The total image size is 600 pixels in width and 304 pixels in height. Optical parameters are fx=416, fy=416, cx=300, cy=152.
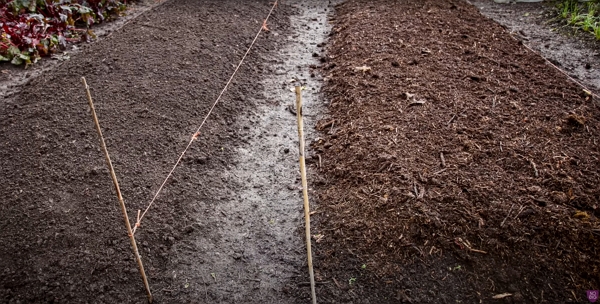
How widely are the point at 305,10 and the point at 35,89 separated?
146 inches

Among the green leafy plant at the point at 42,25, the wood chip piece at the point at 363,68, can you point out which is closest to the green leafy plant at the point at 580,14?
the wood chip piece at the point at 363,68

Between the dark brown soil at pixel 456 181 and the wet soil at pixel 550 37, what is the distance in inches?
15.7

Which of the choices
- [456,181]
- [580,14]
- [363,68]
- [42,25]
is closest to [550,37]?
[580,14]

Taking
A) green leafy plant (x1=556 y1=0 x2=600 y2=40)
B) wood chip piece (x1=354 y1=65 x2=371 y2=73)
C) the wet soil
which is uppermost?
green leafy plant (x1=556 y1=0 x2=600 y2=40)

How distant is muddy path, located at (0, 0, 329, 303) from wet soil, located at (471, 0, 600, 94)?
2.49 meters

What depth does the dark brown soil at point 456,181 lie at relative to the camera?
84.4 inches

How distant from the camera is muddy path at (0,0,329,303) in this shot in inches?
88.6

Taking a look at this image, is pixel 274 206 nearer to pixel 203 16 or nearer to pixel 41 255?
pixel 41 255

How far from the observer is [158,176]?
286 cm

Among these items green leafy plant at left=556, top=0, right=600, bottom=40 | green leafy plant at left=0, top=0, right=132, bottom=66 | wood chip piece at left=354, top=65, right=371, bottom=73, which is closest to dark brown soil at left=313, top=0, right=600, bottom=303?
wood chip piece at left=354, top=65, right=371, bottom=73

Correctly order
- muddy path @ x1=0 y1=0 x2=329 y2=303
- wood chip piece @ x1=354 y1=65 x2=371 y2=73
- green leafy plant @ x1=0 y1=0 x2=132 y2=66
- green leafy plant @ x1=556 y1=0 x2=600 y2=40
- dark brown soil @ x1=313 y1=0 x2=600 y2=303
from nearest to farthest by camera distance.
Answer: dark brown soil @ x1=313 y1=0 x2=600 y2=303
muddy path @ x1=0 y1=0 x2=329 y2=303
wood chip piece @ x1=354 y1=65 x2=371 y2=73
green leafy plant @ x1=0 y1=0 x2=132 y2=66
green leafy plant @ x1=556 y1=0 x2=600 y2=40

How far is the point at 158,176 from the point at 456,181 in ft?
6.43

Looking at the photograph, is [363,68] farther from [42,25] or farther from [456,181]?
[42,25]

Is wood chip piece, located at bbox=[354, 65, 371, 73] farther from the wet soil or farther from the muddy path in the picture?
the wet soil
